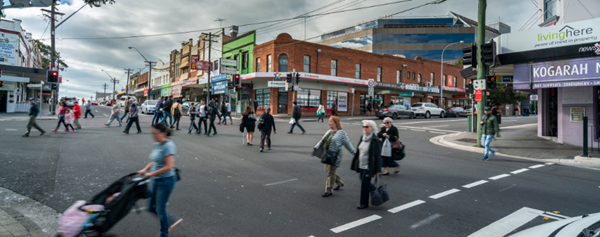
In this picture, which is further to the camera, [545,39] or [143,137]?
[143,137]

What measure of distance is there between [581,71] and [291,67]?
73.8ft

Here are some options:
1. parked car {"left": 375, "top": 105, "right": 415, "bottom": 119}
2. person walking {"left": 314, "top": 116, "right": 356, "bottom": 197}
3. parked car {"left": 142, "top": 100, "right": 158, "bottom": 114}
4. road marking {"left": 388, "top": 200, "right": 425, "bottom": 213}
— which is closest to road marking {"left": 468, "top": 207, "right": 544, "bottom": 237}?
road marking {"left": 388, "top": 200, "right": 425, "bottom": 213}

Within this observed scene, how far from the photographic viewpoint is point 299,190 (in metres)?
5.86

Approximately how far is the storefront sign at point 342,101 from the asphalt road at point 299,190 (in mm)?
24356

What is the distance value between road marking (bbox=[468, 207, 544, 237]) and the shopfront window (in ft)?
90.4

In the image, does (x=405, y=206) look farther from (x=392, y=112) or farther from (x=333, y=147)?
(x=392, y=112)

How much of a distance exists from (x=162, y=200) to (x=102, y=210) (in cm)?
64

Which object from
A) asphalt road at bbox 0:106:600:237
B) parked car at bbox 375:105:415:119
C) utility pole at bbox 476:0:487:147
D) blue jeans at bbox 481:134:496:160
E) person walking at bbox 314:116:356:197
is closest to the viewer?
asphalt road at bbox 0:106:600:237

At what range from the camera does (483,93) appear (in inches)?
484

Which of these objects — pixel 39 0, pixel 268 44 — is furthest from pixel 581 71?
pixel 268 44

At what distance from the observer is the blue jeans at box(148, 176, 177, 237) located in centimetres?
361

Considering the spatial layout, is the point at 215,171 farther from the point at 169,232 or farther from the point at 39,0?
the point at 39,0

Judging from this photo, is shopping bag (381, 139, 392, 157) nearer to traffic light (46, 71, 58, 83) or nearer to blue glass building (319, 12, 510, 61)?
traffic light (46, 71, 58, 83)

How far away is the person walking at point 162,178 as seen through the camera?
3619mm
